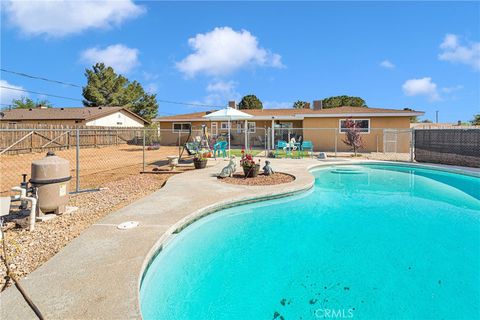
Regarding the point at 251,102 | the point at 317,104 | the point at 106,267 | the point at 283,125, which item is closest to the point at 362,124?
the point at 283,125

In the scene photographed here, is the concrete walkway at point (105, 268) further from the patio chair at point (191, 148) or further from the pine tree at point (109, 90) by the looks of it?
the pine tree at point (109, 90)

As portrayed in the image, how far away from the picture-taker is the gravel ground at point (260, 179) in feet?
28.3

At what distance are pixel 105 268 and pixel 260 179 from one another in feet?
21.0

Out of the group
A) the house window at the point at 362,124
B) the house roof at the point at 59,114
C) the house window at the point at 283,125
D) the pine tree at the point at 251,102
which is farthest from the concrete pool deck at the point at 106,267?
the pine tree at the point at 251,102

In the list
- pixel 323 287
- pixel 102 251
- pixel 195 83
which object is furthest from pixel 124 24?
pixel 323 287

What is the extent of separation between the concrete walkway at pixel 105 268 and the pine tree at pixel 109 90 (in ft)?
126

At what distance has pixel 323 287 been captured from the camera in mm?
3443

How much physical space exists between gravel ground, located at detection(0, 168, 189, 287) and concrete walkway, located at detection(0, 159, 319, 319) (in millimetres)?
237

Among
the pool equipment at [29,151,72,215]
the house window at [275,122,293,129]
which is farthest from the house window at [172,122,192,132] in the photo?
the pool equipment at [29,151,72,215]

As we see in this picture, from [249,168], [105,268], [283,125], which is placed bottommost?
[105,268]

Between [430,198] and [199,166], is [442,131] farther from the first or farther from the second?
[199,166]

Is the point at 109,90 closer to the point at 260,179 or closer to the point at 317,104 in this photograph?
the point at 317,104

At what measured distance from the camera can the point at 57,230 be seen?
4.51m

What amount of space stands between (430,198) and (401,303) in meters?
5.96
